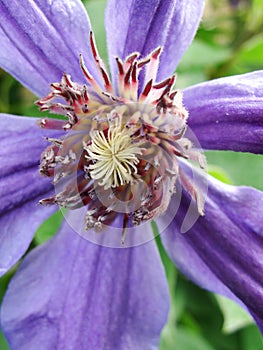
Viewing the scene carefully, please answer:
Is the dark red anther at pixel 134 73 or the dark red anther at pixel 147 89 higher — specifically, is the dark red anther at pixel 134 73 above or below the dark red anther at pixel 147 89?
above

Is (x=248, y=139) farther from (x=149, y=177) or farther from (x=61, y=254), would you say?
(x=61, y=254)

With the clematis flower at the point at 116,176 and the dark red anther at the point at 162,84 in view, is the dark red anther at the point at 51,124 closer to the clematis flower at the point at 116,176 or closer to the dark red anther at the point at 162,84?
the clematis flower at the point at 116,176

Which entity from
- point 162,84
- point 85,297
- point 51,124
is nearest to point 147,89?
point 162,84

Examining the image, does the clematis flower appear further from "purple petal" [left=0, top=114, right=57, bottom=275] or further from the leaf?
the leaf

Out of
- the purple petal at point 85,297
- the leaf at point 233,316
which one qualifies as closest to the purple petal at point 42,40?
the purple petal at point 85,297

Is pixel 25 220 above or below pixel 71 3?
below

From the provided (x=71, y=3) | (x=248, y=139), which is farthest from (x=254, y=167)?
(x=71, y=3)

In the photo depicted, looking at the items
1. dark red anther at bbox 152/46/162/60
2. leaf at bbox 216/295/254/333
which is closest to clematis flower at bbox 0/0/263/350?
dark red anther at bbox 152/46/162/60
